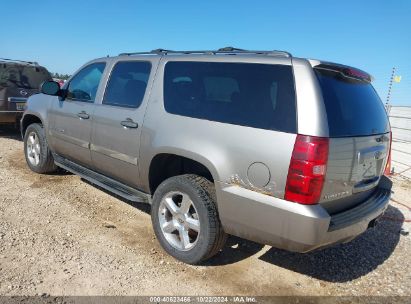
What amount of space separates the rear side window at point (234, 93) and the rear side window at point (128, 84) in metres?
0.37

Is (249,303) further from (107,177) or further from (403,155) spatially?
(403,155)

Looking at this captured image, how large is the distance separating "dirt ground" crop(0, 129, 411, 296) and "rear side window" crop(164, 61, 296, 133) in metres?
1.43

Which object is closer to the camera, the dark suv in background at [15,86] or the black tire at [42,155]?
the black tire at [42,155]

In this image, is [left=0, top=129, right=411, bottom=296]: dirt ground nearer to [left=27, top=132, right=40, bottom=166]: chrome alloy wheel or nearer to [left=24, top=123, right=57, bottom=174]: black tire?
[left=24, top=123, right=57, bottom=174]: black tire

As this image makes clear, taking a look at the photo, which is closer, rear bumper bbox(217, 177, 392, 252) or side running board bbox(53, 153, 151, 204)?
rear bumper bbox(217, 177, 392, 252)

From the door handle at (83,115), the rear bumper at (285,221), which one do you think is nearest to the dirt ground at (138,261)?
the rear bumper at (285,221)

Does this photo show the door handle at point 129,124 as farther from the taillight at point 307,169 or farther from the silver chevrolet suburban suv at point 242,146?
the taillight at point 307,169

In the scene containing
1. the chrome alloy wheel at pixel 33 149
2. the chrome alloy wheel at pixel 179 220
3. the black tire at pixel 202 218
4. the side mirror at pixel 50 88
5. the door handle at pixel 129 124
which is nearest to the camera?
the black tire at pixel 202 218

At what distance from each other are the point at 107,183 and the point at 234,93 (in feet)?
6.93

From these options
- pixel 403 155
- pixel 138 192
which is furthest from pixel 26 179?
pixel 403 155

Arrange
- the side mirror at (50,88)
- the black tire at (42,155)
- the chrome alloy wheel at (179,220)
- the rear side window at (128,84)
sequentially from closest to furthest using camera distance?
the chrome alloy wheel at (179,220), the rear side window at (128,84), the side mirror at (50,88), the black tire at (42,155)

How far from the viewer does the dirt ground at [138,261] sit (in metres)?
3.04

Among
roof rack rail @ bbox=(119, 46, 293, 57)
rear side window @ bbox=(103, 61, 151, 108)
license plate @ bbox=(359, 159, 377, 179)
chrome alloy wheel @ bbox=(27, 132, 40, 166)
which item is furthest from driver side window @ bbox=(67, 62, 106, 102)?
license plate @ bbox=(359, 159, 377, 179)

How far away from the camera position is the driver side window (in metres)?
4.59
